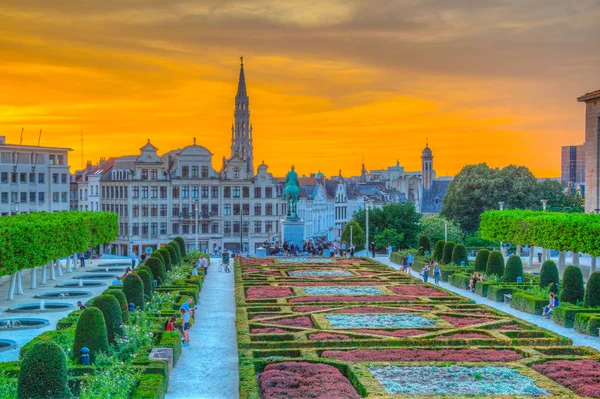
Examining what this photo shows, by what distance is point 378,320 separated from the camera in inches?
1374

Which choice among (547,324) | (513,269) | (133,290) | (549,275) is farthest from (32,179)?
(547,324)

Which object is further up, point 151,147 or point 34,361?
point 151,147

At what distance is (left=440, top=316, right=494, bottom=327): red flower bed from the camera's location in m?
34.0

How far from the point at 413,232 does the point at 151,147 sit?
3488cm

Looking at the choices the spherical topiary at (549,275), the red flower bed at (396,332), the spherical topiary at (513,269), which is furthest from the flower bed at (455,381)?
the spherical topiary at (513,269)

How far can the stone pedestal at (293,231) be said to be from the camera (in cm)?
7275

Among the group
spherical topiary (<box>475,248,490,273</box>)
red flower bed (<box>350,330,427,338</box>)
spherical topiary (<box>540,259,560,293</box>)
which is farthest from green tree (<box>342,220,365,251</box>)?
red flower bed (<box>350,330,427,338</box>)

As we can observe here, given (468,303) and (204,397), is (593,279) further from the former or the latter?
(204,397)

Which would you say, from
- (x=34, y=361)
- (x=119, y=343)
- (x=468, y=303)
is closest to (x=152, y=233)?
(x=468, y=303)

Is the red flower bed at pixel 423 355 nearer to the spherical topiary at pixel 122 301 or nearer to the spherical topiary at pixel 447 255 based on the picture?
the spherical topiary at pixel 122 301

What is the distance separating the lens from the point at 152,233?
103 metres

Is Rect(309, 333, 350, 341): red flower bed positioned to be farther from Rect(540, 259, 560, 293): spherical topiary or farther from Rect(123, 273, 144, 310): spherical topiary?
Rect(540, 259, 560, 293): spherical topiary

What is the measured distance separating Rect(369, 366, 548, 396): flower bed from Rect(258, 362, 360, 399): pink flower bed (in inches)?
46.4

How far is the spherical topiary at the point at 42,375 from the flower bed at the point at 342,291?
25.5m
